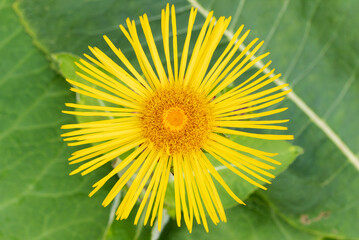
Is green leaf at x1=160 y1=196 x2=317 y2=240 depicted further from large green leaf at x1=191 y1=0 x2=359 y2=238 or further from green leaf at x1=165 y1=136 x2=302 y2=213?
green leaf at x1=165 y1=136 x2=302 y2=213

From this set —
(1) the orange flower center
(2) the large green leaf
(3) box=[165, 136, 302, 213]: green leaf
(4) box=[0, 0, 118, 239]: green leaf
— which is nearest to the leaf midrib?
(2) the large green leaf

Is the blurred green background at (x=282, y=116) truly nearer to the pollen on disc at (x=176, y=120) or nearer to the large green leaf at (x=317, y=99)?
the large green leaf at (x=317, y=99)

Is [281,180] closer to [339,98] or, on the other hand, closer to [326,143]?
[326,143]

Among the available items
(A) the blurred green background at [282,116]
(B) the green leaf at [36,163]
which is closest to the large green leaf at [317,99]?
(A) the blurred green background at [282,116]

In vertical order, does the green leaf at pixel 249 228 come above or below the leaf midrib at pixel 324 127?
below

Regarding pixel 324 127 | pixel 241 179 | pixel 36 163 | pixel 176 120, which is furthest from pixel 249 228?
pixel 36 163

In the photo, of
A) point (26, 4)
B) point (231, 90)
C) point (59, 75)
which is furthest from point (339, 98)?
point (26, 4)

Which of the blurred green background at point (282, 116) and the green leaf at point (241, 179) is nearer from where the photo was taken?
the green leaf at point (241, 179)

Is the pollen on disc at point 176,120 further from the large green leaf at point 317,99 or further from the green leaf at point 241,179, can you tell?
the large green leaf at point 317,99
